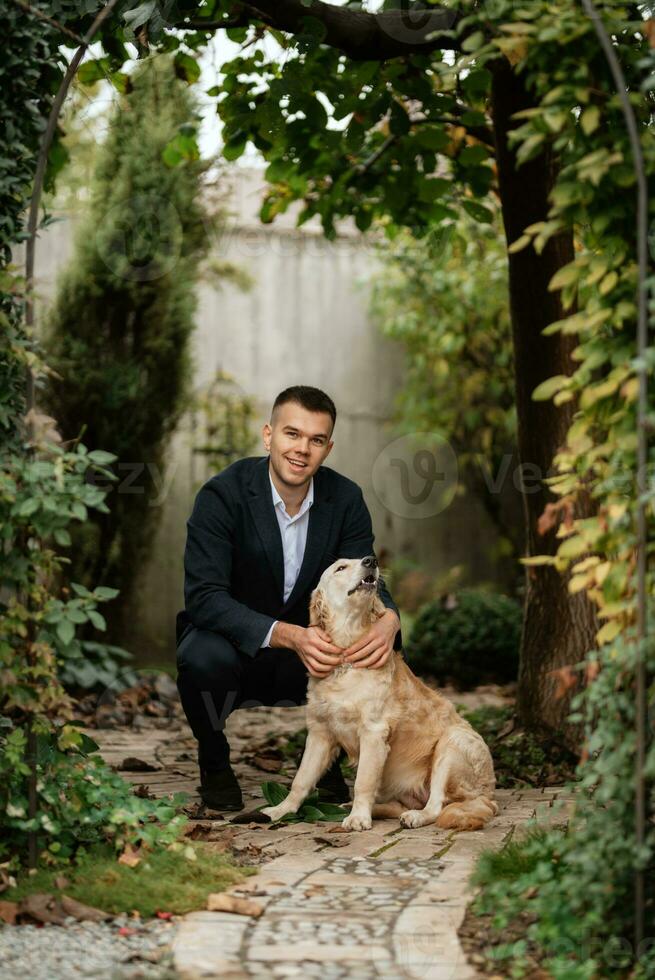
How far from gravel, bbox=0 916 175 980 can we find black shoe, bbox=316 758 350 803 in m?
1.77

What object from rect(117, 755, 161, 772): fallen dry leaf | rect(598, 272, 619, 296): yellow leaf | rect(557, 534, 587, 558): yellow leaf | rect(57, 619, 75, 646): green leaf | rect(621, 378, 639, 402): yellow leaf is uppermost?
rect(598, 272, 619, 296): yellow leaf

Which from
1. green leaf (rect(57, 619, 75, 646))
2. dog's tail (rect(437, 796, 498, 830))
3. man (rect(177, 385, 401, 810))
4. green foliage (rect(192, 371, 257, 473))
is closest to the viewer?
green leaf (rect(57, 619, 75, 646))

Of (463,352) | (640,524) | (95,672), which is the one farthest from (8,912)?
(463,352)

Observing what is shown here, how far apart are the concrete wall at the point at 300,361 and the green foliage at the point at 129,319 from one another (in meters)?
0.71

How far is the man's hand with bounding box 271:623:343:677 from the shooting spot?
4.35 metres

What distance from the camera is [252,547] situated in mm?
4805

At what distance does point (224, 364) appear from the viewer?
9.84 meters

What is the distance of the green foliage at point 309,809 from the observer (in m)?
4.36

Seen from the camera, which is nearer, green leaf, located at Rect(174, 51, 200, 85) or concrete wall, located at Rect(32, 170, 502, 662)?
green leaf, located at Rect(174, 51, 200, 85)

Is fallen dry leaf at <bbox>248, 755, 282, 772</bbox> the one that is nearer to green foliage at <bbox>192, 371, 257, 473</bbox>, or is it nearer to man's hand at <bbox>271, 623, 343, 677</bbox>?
man's hand at <bbox>271, 623, 343, 677</bbox>

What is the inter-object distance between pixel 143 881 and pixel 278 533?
1824mm

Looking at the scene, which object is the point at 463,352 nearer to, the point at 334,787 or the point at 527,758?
the point at 527,758

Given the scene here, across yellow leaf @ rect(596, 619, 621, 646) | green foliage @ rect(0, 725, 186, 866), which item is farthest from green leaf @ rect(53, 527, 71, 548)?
yellow leaf @ rect(596, 619, 621, 646)

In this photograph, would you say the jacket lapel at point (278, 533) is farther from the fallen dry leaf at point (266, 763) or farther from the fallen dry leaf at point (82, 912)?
the fallen dry leaf at point (82, 912)
